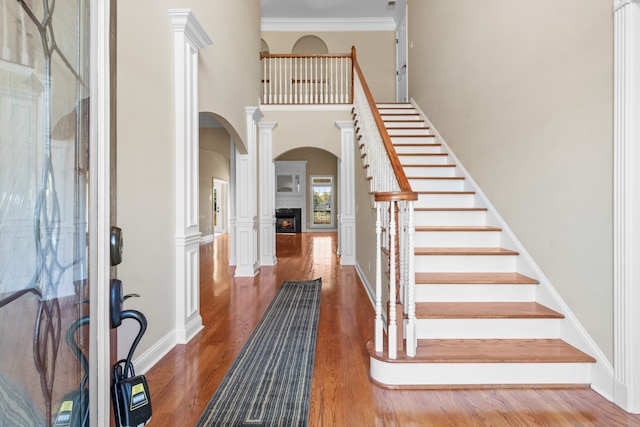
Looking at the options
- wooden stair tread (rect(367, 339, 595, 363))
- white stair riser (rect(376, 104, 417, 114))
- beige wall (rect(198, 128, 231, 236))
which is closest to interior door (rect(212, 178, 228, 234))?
beige wall (rect(198, 128, 231, 236))

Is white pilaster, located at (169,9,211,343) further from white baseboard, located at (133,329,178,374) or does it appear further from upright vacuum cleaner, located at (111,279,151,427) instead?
upright vacuum cleaner, located at (111,279,151,427)

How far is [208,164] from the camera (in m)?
10.4

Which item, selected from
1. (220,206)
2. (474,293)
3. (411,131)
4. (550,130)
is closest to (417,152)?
(411,131)

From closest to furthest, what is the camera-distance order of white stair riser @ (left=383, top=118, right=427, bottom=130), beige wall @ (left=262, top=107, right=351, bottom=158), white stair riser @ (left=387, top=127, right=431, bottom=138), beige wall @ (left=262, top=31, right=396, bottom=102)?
white stair riser @ (left=387, top=127, right=431, bottom=138), white stair riser @ (left=383, top=118, right=427, bottom=130), beige wall @ (left=262, top=107, right=351, bottom=158), beige wall @ (left=262, top=31, right=396, bottom=102)

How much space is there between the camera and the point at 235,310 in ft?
12.0

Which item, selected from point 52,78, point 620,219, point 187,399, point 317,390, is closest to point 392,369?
point 317,390

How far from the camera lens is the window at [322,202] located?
518 inches

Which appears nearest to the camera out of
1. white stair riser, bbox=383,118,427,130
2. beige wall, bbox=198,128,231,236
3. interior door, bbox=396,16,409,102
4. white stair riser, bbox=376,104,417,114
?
white stair riser, bbox=383,118,427,130

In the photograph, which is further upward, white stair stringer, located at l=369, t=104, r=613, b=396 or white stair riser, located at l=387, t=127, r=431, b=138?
white stair riser, located at l=387, t=127, r=431, b=138

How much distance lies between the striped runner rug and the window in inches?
384

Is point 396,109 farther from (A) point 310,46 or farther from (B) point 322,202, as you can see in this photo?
(B) point 322,202

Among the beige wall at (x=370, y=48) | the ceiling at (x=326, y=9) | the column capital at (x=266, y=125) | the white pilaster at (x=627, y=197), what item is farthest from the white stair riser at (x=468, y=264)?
the ceiling at (x=326, y=9)

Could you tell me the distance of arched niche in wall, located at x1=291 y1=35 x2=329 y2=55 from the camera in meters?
8.41

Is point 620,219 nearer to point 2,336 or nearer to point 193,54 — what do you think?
point 2,336
